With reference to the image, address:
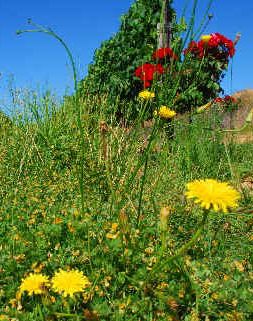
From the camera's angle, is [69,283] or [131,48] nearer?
[69,283]

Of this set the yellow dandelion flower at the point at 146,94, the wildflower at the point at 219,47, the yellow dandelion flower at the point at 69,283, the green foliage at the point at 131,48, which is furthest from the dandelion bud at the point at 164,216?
the green foliage at the point at 131,48

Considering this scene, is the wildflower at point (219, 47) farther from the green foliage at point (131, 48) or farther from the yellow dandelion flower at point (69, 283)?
the yellow dandelion flower at point (69, 283)

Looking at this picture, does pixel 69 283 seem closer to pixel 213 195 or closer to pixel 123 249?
pixel 123 249

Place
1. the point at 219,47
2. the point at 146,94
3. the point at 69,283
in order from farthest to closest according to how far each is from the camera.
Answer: the point at 219,47
the point at 146,94
the point at 69,283

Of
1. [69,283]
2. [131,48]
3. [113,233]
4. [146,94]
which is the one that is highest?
[131,48]

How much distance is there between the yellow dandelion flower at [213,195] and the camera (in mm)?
1467

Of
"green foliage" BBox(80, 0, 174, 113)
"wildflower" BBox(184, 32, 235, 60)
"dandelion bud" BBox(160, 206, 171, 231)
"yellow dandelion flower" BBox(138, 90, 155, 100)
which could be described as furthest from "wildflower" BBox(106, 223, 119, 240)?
"green foliage" BBox(80, 0, 174, 113)

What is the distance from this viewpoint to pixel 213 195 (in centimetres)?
150

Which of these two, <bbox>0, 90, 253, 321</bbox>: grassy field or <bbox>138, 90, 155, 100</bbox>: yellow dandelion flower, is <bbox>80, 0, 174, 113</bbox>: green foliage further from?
<bbox>138, 90, 155, 100</bbox>: yellow dandelion flower

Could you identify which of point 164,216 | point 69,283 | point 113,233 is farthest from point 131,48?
point 164,216

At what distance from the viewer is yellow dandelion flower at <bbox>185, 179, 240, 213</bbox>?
1.47 metres

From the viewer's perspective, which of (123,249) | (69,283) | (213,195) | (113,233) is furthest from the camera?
(113,233)

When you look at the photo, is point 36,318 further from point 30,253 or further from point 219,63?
Answer: point 219,63

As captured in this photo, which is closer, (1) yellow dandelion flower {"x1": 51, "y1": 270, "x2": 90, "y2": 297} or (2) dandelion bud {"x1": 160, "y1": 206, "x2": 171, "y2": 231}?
(2) dandelion bud {"x1": 160, "y1": 206, "x2": 171, "y2": 231}
